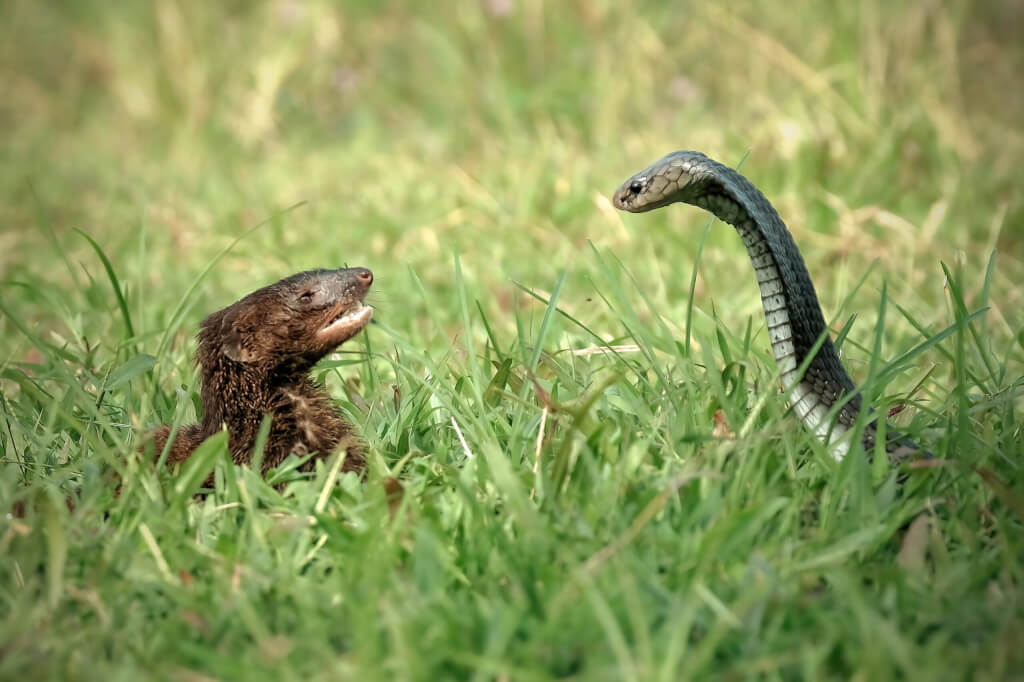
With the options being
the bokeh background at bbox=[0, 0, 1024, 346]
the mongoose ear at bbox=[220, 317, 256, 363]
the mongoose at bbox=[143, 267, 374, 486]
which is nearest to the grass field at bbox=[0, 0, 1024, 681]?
the bokeh background at bbox=[0, 0, 1024, 346]

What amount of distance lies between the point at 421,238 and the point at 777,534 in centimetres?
374

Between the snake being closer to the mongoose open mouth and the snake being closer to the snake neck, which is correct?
the snake neck

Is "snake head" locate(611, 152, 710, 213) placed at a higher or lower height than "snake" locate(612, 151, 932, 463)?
higher

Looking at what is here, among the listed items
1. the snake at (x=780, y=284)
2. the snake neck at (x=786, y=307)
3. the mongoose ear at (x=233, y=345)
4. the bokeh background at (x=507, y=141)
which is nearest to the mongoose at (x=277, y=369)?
the mongoose ear at (x=233, y=345)

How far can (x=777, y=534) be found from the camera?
244 cm

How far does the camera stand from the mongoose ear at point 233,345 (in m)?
3.12

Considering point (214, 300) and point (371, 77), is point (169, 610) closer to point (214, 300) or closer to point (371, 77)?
point (214, 300)

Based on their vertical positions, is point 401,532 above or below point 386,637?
above

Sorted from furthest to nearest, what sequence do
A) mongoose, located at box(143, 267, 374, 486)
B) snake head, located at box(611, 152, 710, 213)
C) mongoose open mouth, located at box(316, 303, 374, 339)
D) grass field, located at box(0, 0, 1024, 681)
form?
mongoose open mouth, located at box(316, 303, 374, 339)
mongoose, located at box(143, 267, 374, 486)
snake head, located at box(611, 152, 710, 213)
grass field, located at box(0, 0, 1024, 681)

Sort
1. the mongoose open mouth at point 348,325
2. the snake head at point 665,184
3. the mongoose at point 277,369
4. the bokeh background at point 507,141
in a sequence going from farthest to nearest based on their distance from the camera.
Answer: the bokeh background at point 507,141 → the mongoose open mouth at point 348,325 → the mongoose at point 277,369 → the snake head at point 665,184

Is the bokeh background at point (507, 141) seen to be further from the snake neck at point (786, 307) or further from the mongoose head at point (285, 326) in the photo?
the snake neck at point (786, 307)

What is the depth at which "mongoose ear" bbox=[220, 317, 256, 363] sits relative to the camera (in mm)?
3119

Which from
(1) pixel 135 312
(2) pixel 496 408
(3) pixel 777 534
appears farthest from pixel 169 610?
(1) pixel 135 312

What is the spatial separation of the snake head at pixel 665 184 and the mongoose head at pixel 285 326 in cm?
83
